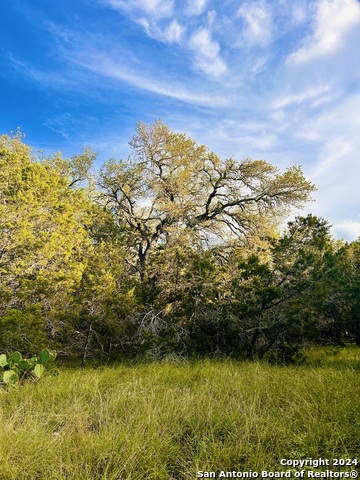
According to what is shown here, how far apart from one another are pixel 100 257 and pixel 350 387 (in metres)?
7.55

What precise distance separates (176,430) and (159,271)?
8.00 m

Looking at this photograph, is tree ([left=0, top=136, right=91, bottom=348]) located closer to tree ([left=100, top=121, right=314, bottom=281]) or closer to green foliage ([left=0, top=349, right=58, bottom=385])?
green foliage ([left=0, top=349, right=58, bottom=385])

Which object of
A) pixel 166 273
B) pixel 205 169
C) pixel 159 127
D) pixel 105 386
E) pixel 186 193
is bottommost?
→ pixel 105 386

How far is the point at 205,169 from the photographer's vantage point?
1503 cm

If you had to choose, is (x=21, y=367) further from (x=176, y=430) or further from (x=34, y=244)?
(x=176, y=430)

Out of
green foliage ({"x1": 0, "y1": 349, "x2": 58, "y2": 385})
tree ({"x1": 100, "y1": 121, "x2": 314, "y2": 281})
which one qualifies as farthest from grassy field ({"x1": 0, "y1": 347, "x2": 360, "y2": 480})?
tree ({"x1": 100, "y1": 121, "x2": 314, "y2": 281})

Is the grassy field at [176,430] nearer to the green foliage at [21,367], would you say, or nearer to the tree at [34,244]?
the green foliage at [21,367]

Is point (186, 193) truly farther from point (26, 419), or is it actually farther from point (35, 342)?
point (26, 419)

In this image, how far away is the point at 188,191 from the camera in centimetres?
1403

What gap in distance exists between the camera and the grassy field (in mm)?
3139

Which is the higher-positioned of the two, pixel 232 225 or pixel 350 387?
pixel 232 225

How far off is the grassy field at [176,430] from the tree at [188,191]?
8.91 meters

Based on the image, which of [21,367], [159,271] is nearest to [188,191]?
[159,271]

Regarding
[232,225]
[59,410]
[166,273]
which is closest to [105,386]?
[59,410]
